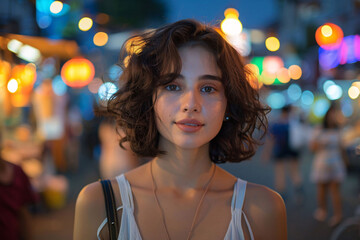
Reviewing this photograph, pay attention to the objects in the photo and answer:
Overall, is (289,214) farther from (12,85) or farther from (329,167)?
(12,85)

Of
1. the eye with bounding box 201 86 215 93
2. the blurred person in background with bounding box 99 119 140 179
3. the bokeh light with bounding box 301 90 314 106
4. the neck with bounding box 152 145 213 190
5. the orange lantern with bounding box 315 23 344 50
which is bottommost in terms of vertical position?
the bokeh light with bounding box 301 90 314 106

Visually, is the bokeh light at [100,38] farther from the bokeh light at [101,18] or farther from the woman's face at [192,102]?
the woman's face at [192,102]

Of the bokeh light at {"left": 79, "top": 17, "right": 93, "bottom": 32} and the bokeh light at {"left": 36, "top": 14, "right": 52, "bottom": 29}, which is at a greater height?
the bokeh light at {"left": 79, "top": 17, "right": 93, "bottom": 32}

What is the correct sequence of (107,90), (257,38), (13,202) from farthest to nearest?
(257,38) → (13,202) → (107,90)

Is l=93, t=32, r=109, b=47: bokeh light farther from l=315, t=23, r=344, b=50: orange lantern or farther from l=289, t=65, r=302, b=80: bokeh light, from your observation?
l=289, t=65, r=302, b=80: bokeh light

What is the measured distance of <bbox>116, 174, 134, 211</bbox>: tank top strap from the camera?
68.1 inches

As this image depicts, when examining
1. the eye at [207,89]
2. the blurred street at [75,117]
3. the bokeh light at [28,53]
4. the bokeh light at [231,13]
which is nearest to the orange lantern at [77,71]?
the blurred street at [75,117]

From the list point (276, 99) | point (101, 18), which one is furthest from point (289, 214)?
point (276, 99)

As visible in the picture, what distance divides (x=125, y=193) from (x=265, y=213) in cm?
68

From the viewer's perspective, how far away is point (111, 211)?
5.48 ft

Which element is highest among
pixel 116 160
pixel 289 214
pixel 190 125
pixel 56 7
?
pixel 56 7

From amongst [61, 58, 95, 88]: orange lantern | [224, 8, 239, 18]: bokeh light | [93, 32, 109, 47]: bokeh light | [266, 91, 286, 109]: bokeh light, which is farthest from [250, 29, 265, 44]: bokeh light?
[61, 58, 95, 88]: orange lantern

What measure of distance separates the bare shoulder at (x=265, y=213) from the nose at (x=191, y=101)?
0.52 meters

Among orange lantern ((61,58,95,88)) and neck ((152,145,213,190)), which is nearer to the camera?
neck ((152,145,213,190))
